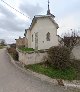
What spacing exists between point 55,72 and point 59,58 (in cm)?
160

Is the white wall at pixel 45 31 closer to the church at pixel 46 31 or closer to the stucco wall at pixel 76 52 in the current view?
the church at pixel 46 31

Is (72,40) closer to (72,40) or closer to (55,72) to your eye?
(72,40)

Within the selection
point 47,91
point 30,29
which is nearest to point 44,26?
point 30,29

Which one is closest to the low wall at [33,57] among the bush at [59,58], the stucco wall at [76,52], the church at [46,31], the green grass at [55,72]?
the green grass at [55,72]

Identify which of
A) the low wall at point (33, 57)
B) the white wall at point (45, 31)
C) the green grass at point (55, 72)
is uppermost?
the white wall at point (45, 31)

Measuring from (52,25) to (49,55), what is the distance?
323 inches

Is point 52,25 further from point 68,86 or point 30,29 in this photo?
point 68,86

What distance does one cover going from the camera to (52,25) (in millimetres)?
26781

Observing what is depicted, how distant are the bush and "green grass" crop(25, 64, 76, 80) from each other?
49cm

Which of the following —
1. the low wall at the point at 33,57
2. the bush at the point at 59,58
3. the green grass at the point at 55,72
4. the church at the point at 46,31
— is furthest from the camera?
the church at the point at 46,31

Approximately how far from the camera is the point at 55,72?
57.1 ft

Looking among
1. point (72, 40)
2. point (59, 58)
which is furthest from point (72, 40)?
point (59, 58)

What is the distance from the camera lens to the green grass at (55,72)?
55.0 ft

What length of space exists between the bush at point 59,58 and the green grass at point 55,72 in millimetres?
492
